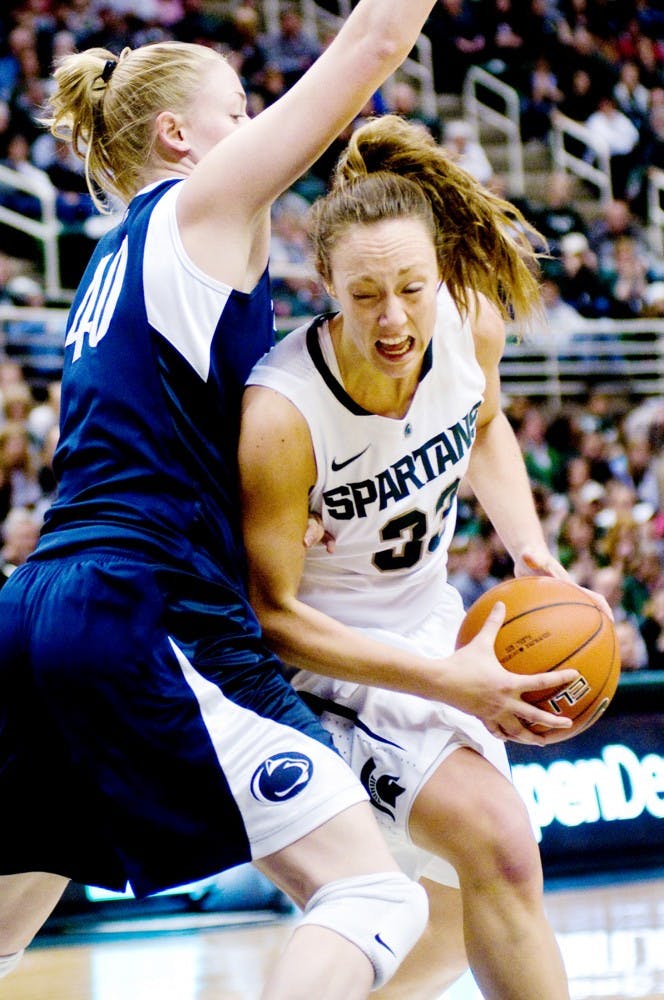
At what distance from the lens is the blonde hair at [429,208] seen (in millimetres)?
2648

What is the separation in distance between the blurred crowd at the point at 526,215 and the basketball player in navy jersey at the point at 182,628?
170 inches

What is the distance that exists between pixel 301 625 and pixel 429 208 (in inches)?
34.6

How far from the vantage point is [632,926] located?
5000 mm

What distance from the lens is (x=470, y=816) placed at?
8.50 ft

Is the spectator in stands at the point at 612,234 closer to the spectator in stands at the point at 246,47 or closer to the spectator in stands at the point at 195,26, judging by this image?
the spectator in stands at the point at 246,47

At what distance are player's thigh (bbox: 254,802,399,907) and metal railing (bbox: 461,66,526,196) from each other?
37.4ft

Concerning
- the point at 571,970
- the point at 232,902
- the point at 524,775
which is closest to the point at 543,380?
the point at 524,775

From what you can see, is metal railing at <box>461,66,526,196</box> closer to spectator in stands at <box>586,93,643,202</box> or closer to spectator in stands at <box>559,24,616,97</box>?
spectator in stands at <box>559,24,616,97</box>

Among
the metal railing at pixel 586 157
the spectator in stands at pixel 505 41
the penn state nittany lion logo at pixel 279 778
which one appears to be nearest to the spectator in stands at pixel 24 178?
the metal railing at pixel 586 157

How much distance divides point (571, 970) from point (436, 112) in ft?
33.9

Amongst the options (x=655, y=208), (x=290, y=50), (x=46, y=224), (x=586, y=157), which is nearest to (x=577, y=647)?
(x=46, y=224)

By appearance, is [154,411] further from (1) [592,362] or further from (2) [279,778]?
(1) [592,362]

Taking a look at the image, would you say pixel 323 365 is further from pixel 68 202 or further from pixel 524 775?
pixel 68 202

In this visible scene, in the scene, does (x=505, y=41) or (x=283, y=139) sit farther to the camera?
(x=505, y=41)
